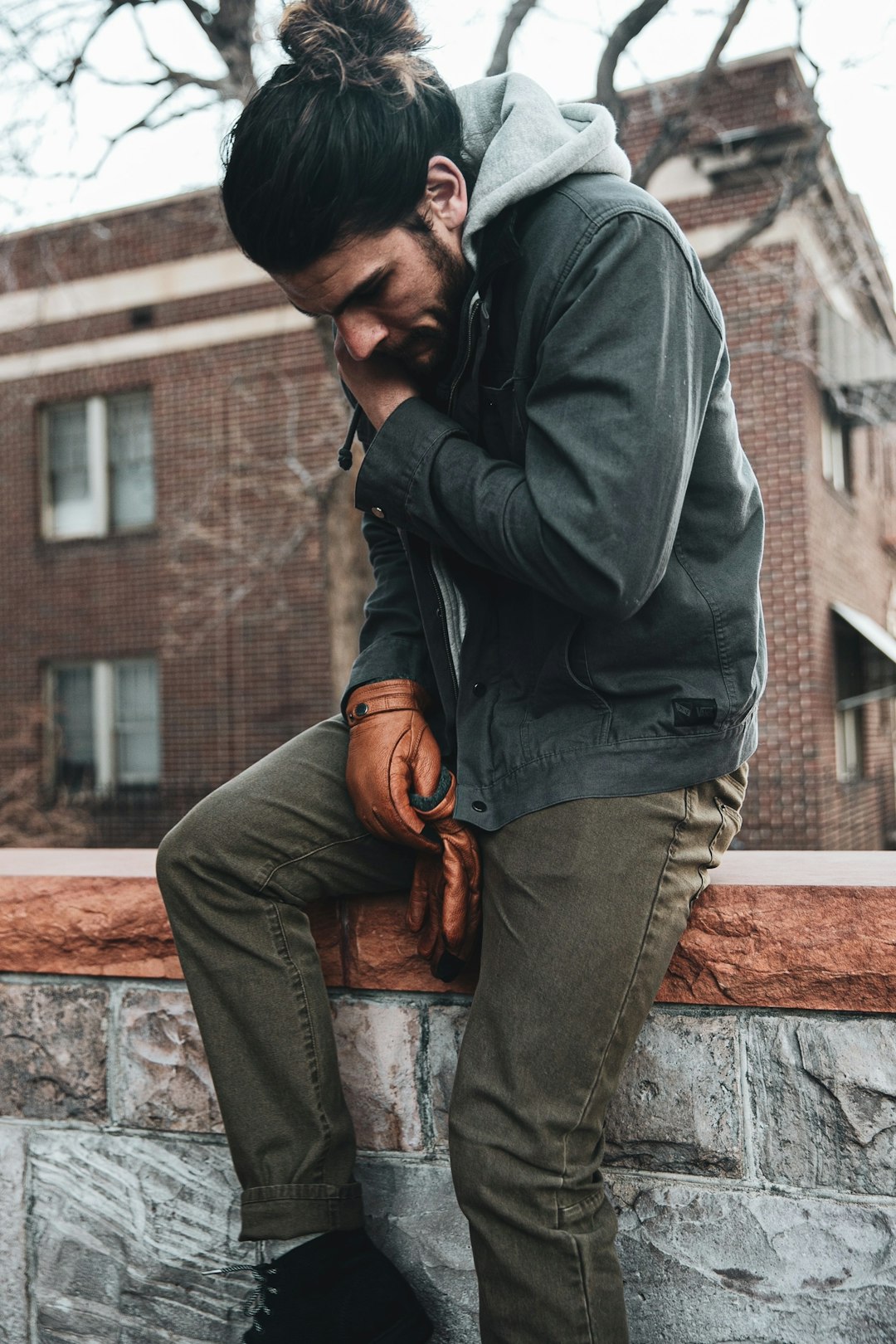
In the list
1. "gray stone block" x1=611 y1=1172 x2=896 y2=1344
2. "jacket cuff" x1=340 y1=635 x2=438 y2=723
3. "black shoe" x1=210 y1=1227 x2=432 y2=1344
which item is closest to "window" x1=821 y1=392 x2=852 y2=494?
"jacket cuff" x1=340 y1=635 x2=438 y2=723

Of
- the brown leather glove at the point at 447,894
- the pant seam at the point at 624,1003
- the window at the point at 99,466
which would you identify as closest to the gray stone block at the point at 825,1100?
the pant seam at the point at 624,1003

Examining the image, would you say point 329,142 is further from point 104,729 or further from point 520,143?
point 104,729

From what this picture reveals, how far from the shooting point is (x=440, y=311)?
1740 millimetres

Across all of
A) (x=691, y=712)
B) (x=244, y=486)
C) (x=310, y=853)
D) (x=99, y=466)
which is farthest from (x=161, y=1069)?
(x=99, y=466)

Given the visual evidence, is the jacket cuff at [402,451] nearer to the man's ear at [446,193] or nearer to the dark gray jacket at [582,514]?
the dark gray jacket at [582,514]

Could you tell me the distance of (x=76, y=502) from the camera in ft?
47.4

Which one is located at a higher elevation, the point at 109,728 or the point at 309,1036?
the point at 109,728

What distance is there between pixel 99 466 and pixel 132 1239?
42.4 feet

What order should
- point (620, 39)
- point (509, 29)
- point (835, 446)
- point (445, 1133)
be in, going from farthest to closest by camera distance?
point (835, 446)
point (509, 29)
point (620, 39)
point (445, 1133)

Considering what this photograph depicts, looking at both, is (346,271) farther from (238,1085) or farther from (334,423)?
(334,423)

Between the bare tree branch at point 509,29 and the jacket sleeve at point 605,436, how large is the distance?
22.4 ft

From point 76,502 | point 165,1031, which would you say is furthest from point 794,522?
point 165,1031

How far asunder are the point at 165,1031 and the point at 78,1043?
→ 0.22 m

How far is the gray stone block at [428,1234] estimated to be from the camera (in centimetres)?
206
